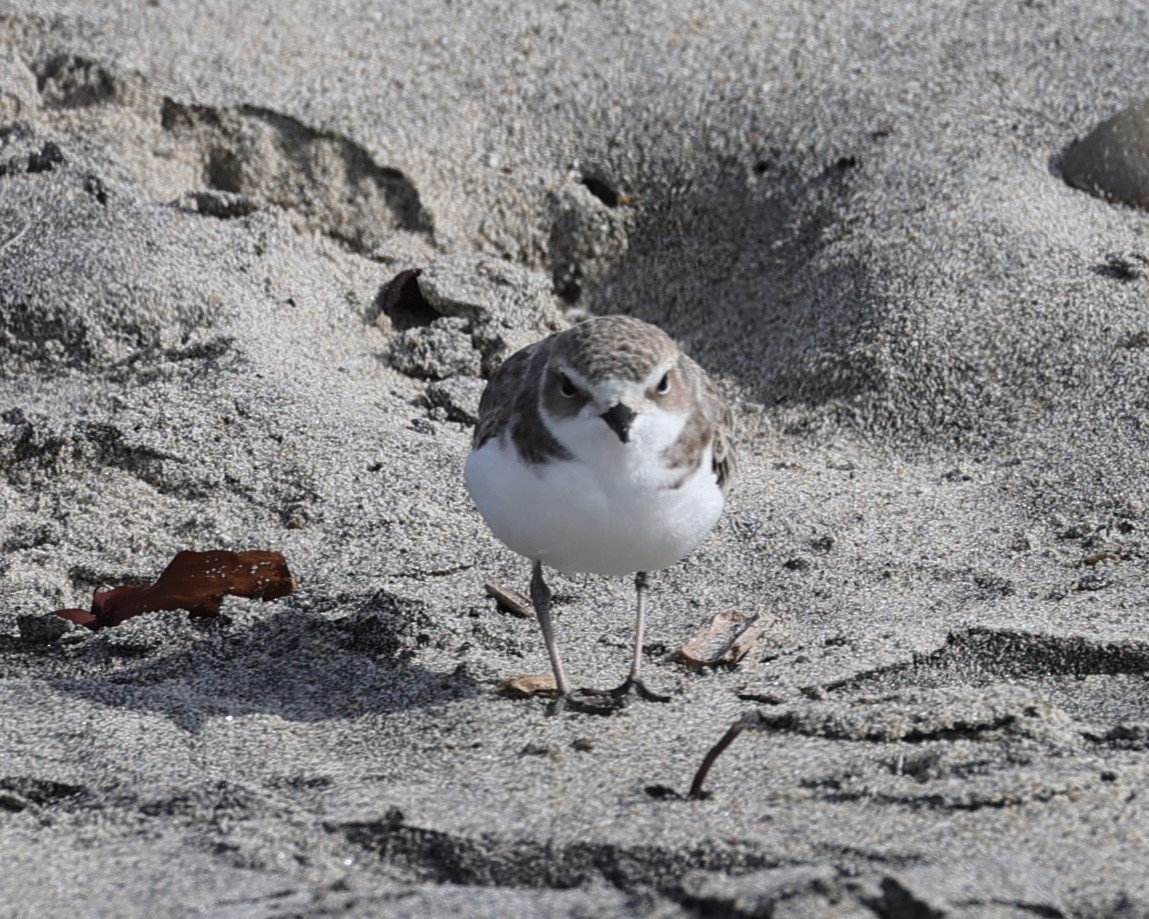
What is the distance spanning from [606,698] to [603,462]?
0.69 meters

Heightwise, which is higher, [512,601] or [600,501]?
[600,501]

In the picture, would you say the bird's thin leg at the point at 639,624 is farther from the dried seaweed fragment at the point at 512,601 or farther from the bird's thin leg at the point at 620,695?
the dried seaweed fragment at the point at 512,601

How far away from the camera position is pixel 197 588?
14.0 feet

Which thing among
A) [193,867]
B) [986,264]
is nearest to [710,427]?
[193,867]

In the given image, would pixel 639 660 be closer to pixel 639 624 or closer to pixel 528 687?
pixel 639 624

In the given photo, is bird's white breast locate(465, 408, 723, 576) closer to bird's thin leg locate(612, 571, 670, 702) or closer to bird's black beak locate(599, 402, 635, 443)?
bird's black beak locate(599, 402, 635, 443)

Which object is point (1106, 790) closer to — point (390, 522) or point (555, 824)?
point (555, 824)

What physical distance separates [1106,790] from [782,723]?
2.44 ft

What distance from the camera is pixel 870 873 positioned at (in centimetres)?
270

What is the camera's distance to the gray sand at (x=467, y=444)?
2.99 metres

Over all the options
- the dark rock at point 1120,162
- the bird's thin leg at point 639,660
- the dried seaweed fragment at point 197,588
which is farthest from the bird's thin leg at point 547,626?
the dark rock at point 1120,162

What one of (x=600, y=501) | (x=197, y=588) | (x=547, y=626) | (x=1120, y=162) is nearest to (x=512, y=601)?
(x=547, y=626)

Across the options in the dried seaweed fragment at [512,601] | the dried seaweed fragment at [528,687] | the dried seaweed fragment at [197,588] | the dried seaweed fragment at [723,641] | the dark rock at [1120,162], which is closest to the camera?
the dried seaweed fragment at [528,687]

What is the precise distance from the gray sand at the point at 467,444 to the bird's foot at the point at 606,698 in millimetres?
75
